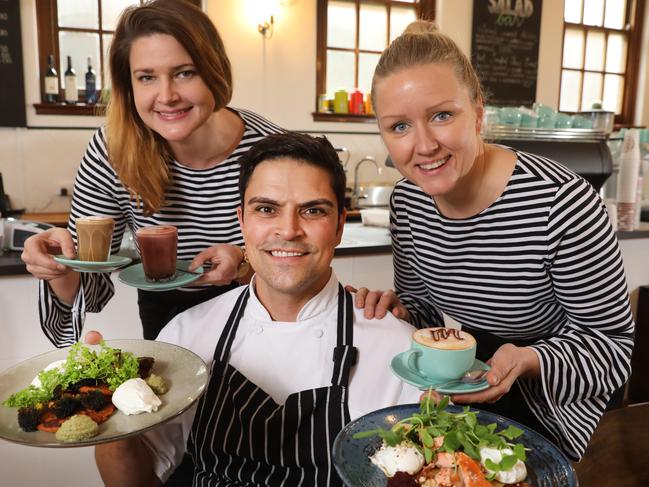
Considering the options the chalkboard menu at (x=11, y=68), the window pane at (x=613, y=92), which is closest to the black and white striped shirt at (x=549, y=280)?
the chalkboard menu at (x=11, y=68)

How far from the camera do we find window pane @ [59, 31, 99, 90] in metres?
4.91

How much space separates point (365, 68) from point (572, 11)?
2.70 meters

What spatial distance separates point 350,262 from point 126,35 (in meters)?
1.43

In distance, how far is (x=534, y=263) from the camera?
152cm

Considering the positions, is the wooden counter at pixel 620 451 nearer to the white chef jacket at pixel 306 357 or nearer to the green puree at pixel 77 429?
the white chef jacket at pixel 306 357

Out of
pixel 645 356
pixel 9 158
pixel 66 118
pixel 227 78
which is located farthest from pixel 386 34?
pixel 227 78

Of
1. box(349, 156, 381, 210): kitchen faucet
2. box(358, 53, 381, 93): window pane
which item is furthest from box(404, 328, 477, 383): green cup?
box(358, 53, 381, 93): window pane

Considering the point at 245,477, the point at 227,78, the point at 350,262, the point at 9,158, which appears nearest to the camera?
the point at 245,477

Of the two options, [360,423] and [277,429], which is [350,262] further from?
[360,423]

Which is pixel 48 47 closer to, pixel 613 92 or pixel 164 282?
pixel 164 282

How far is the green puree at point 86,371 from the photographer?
3.85ft

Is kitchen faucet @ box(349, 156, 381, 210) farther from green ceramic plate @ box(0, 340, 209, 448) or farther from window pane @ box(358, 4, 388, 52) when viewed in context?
green ceramic plate @ box(0, 340, 209, 448)

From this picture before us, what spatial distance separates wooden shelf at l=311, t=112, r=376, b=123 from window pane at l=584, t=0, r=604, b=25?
10.1 feet

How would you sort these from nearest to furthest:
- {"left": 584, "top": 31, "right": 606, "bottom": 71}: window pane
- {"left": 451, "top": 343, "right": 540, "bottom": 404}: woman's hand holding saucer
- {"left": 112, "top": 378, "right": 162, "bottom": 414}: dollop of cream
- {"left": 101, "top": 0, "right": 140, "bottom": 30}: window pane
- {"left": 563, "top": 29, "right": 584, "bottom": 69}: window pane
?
{"left": 112, "top": 378, "right": 162, "bottom": 414}: dollop of cream < {"left": 451, "top": 343, "right": 540, "bottom": 404}: woman's hand holding saucer < {"left": 101, "top": 0, "right": 140, "bottom": 30}: window pane < {"left": 563, "top": 29, "right": 584, "bottom": 69}: window pane < {"left": 584, "top": 31, "right": 606, "bottom": 71}: window pane
